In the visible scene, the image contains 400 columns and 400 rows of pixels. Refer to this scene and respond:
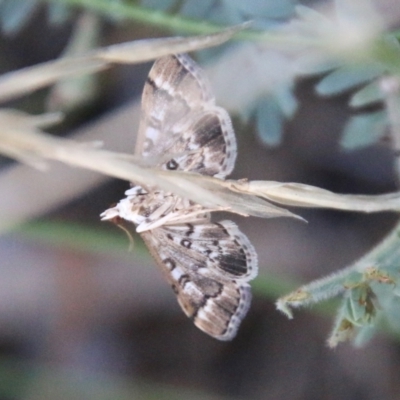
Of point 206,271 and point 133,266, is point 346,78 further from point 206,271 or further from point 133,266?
point 133,266

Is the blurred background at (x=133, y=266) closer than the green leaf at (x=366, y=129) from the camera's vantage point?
No

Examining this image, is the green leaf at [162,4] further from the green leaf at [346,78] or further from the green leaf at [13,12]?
the green leaf at [346,78]

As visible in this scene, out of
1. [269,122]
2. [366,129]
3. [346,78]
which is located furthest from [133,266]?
[346,78]

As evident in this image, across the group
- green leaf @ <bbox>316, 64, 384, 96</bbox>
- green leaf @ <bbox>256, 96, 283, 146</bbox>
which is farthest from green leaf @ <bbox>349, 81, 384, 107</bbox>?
green leaf @ <bbox>256, 96, 283, 146</bbox>

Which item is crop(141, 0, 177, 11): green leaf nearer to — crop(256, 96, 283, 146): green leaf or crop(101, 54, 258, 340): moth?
crop(256, 96, 283, 146): green leaf

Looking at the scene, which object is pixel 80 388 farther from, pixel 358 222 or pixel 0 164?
pixel 358 222

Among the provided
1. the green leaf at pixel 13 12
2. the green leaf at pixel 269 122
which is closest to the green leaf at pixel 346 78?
the green leaf at pixel 269 122

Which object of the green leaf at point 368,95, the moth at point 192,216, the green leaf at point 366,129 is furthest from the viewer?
the green leaf at point 366,129
